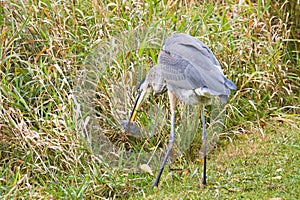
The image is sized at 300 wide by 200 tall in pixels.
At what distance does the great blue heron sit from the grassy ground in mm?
585

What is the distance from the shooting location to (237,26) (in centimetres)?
686

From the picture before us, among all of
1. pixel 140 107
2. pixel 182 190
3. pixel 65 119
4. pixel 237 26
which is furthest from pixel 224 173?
pixel 237 26

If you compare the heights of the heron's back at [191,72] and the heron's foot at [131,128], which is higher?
the heron's back at [191,72]

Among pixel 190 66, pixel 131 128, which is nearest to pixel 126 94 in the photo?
pixel 131 128

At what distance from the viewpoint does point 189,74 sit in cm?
476

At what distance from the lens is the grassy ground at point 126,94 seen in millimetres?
5281

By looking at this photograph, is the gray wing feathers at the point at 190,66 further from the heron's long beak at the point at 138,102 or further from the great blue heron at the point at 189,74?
the heron's long beak at the point at 138,102

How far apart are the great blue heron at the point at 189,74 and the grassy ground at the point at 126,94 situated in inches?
23.0

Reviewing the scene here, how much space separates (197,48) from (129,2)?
1.98m

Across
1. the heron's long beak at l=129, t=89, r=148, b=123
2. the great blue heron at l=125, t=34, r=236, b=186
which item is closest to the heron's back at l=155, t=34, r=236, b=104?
the great blue heron at l=125, t=34, r=236, b=186

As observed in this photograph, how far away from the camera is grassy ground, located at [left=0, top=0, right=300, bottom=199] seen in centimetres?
528

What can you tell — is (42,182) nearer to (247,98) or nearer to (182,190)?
(182,190)

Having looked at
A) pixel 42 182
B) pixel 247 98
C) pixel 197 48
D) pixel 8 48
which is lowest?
pixel 42 182

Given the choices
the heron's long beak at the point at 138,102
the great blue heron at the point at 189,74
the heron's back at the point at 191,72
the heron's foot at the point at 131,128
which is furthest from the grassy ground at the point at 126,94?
the heron's back at the point at 191,72
